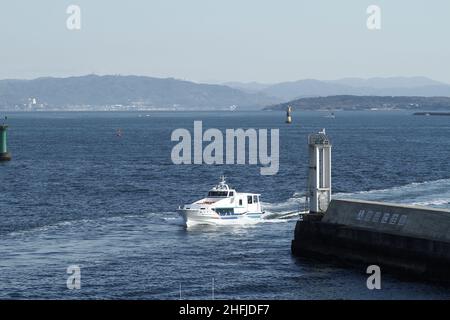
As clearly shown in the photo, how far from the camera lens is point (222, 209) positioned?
70.3 m

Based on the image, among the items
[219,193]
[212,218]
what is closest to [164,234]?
[212,218]

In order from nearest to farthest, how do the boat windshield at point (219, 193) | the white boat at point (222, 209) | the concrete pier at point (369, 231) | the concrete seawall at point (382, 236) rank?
the concrete seawall at point (382, 236)
the concrete pier at point (369, 231)
the white boat at point (222, 209)
the boat windshield at point (219, 193)

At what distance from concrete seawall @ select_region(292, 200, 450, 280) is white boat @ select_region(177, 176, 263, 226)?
15.2m

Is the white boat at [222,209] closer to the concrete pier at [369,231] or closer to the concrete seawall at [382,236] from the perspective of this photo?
the concrete pier at [369,231]

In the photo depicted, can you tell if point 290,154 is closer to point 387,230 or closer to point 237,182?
point 237,182

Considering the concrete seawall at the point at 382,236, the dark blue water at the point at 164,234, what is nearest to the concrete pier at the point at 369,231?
the concrete seawall at the point at 382,236

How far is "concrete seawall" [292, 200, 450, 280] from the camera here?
44.3 metres

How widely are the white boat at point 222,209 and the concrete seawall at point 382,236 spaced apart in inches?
598

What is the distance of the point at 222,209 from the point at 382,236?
24.3 meters

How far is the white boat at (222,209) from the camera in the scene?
6800 centimetres

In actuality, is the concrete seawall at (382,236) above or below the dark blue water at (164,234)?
above

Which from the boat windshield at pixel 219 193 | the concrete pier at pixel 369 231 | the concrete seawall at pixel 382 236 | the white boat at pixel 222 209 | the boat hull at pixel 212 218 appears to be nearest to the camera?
the concrete seawall at pixel 382 236
